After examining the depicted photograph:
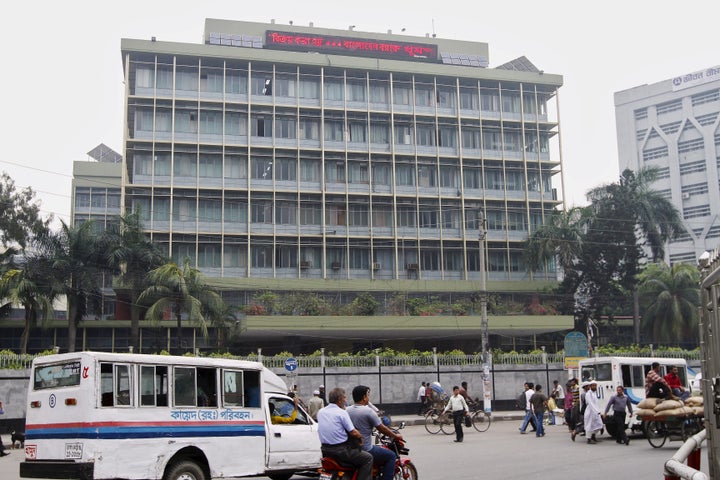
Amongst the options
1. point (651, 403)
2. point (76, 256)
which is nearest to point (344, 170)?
point (76, 256)

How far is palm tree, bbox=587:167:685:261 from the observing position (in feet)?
184

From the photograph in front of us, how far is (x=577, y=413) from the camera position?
23344 millimetres

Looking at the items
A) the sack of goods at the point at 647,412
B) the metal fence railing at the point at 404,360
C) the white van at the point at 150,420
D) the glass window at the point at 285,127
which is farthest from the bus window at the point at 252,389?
the glass window at the point at 285,127

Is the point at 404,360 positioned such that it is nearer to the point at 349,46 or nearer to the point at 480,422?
the point at 480,422

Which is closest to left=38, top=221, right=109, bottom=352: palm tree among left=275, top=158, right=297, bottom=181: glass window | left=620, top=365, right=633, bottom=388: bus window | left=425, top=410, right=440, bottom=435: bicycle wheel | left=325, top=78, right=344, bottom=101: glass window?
left=275, top=158, right=297, bottom=181: glass window

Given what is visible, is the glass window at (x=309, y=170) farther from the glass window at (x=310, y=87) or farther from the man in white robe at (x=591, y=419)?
the man in white robe at (x=591, y=419)

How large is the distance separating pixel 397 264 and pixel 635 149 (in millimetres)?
53976

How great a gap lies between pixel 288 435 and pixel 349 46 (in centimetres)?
5379

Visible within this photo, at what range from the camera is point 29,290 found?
41812mm

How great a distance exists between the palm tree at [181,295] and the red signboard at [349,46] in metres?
24.9

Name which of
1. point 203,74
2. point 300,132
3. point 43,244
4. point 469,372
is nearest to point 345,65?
point 300,132

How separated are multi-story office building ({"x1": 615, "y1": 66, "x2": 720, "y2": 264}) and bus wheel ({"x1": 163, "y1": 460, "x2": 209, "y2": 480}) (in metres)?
86.4

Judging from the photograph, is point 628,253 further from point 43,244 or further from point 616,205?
point 43,244

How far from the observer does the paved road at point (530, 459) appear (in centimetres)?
1462
